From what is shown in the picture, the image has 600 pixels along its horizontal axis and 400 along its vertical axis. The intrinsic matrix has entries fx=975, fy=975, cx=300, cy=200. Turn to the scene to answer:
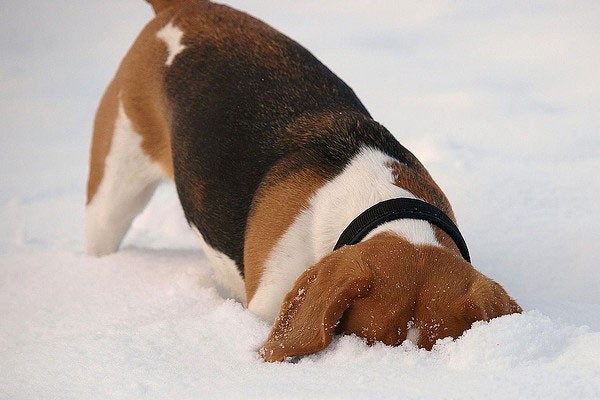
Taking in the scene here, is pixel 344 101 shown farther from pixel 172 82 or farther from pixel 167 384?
pixel 167 384

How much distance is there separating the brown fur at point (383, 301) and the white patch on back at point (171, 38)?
2.24m

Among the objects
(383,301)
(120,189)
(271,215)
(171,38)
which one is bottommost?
(120,189)

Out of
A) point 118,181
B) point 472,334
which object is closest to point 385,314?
point 472,334

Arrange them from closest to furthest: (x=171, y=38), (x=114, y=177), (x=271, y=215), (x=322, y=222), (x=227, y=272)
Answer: (x=322, y=222), (x=271, y=215), (x=227, y=272), (x=171, y=38), (x=114, y=177)

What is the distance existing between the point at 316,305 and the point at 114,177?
2.59 m

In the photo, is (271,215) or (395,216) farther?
(271,215)

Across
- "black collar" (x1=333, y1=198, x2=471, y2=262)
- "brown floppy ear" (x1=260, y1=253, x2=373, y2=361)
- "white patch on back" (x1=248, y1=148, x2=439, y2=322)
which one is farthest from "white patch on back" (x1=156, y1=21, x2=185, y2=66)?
"brown floppy ear" (x1=260, y1=253, x2=373, y2=361)

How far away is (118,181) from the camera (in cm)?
553

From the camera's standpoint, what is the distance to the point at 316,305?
322 cm

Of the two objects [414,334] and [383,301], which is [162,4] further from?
[414,334]

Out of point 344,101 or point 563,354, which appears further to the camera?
point 344,101

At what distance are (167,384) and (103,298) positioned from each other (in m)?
2.01

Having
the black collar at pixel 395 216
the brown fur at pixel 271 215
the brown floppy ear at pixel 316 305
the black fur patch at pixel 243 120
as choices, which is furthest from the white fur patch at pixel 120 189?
the brown floppy ear at pixel 316 305

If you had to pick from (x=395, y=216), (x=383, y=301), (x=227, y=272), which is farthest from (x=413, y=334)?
(x=227, y=272)
